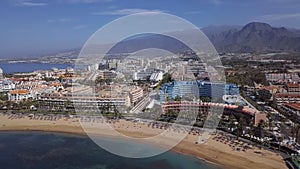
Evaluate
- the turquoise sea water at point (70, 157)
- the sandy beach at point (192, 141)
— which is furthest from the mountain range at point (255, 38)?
the turquoise sea water at point (70, 157)

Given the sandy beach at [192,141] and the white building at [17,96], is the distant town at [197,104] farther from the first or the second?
the sandy beach at [192,141]

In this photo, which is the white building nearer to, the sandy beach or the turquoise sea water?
the sandy beach

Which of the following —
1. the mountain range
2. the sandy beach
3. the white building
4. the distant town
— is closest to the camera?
the sandy beach

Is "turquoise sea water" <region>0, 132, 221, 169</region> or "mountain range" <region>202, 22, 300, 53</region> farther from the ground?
"mountain range" <region>202, 22, 300, 53</region>

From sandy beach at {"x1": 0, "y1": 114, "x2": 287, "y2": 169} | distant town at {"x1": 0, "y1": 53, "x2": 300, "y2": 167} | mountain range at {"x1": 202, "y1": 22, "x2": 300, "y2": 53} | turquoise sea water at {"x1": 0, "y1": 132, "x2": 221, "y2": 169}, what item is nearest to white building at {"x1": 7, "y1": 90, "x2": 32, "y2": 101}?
distant town at {"x1": 0, "y1": 53, "x2": 300, "y2": 167}

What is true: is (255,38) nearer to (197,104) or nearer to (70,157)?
(197,104)

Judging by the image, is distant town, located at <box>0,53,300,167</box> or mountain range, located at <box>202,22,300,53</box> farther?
mountain range, located at <box>202,22,300,53</box>

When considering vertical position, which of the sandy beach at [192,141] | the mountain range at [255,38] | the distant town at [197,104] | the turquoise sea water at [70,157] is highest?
the mountain range at [255,38]
